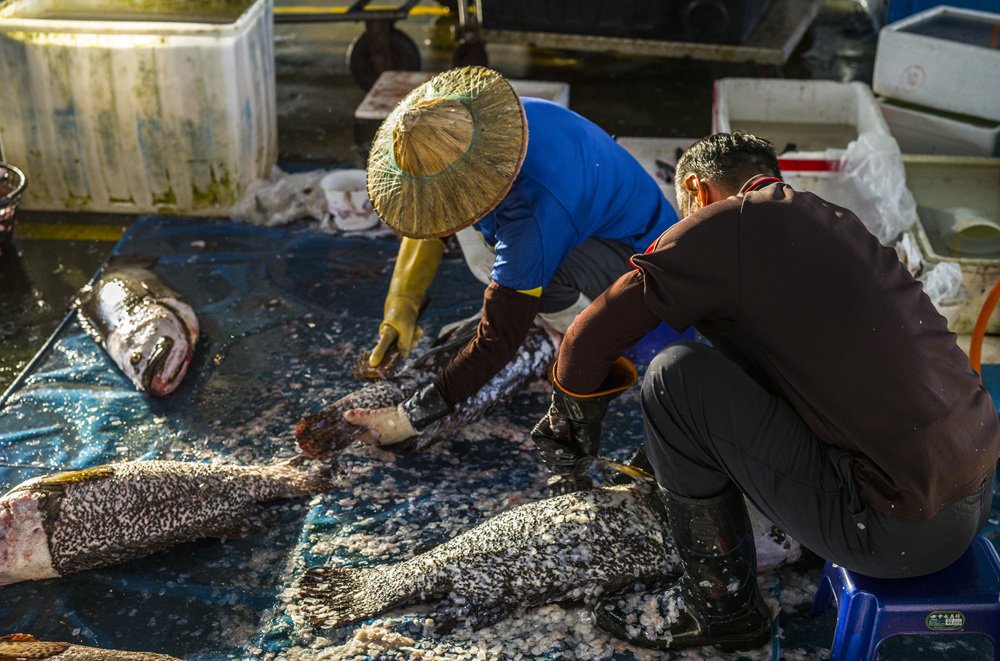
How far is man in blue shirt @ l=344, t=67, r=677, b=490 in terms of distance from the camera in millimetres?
2926

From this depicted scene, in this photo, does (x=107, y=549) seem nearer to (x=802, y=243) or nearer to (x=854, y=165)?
(x=802, y=243)

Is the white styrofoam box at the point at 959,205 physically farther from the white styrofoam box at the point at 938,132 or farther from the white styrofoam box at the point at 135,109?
the white styrofoam box at the point at 135,109

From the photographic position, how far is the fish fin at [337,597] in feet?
9.45

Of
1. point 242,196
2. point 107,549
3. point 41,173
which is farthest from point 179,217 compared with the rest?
point 107,549

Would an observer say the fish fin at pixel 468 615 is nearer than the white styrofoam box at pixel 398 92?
Yes

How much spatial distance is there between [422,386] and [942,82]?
3.35 meters

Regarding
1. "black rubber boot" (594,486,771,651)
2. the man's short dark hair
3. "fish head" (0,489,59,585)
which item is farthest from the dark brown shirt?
"fish head" (0,489,59,585)

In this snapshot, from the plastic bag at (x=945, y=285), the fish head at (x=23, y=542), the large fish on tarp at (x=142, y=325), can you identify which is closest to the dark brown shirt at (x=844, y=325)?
the plastic bag at (x=945, y=285)

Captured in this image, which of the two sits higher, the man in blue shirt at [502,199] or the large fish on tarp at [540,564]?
the man in blue shirt at [502,199]

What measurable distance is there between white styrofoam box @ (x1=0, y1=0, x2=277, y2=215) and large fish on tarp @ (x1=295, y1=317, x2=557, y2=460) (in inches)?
81.5

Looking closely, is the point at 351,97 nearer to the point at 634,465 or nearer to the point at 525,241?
the point at 525,241

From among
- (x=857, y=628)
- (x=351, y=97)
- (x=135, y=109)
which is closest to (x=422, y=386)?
(x=857, y=628)

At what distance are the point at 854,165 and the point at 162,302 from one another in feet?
10.2

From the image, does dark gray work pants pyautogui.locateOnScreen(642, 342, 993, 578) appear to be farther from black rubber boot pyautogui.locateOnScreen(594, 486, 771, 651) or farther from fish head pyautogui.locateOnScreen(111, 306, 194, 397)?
fish head pyautogui.locateOnScreen(111, 306, 194, 397)
